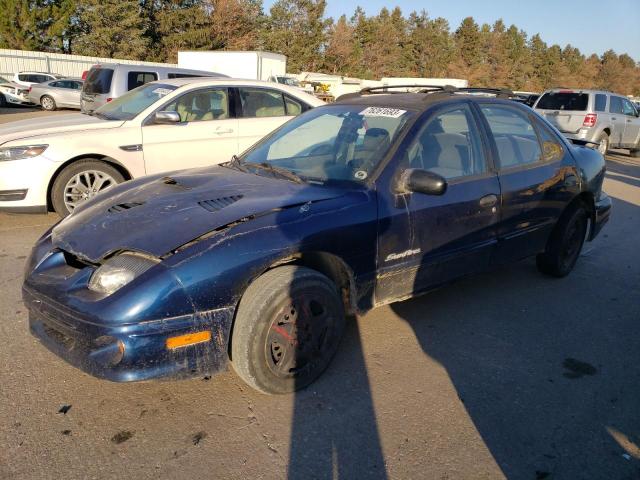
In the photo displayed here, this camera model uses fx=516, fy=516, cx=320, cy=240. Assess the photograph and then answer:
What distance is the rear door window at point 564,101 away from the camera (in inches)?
567

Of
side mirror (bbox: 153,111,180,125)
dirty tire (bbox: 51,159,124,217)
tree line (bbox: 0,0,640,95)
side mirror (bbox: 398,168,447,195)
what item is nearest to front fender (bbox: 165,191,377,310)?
side mirror (bbox: 398,168,447,195)

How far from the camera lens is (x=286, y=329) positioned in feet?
8.90

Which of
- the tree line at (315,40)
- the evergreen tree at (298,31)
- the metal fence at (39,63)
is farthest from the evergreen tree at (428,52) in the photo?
the metal fence at (39,63)

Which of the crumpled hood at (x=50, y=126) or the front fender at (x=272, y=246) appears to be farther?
the crumpled hood at (x=50, y=126)

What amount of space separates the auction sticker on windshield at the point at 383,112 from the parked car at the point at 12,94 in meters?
23.0

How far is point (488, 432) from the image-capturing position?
2.61m

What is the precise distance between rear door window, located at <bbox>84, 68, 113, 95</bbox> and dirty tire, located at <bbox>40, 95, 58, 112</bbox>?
43.0 ft

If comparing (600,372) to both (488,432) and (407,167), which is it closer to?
(488,432)

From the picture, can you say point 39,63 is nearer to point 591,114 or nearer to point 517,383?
point 591,114

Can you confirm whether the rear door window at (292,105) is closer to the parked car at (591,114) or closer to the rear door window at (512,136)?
the rear door window at (512,136)

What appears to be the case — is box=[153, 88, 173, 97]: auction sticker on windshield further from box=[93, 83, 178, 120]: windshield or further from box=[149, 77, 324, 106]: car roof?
box=[149, 77, 324, 106]: car roof

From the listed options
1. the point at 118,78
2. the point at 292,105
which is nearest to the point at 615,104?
the point at 292,105

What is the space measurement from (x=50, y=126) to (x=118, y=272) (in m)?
4.14

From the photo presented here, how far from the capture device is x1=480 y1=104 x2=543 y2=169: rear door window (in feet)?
12.9
